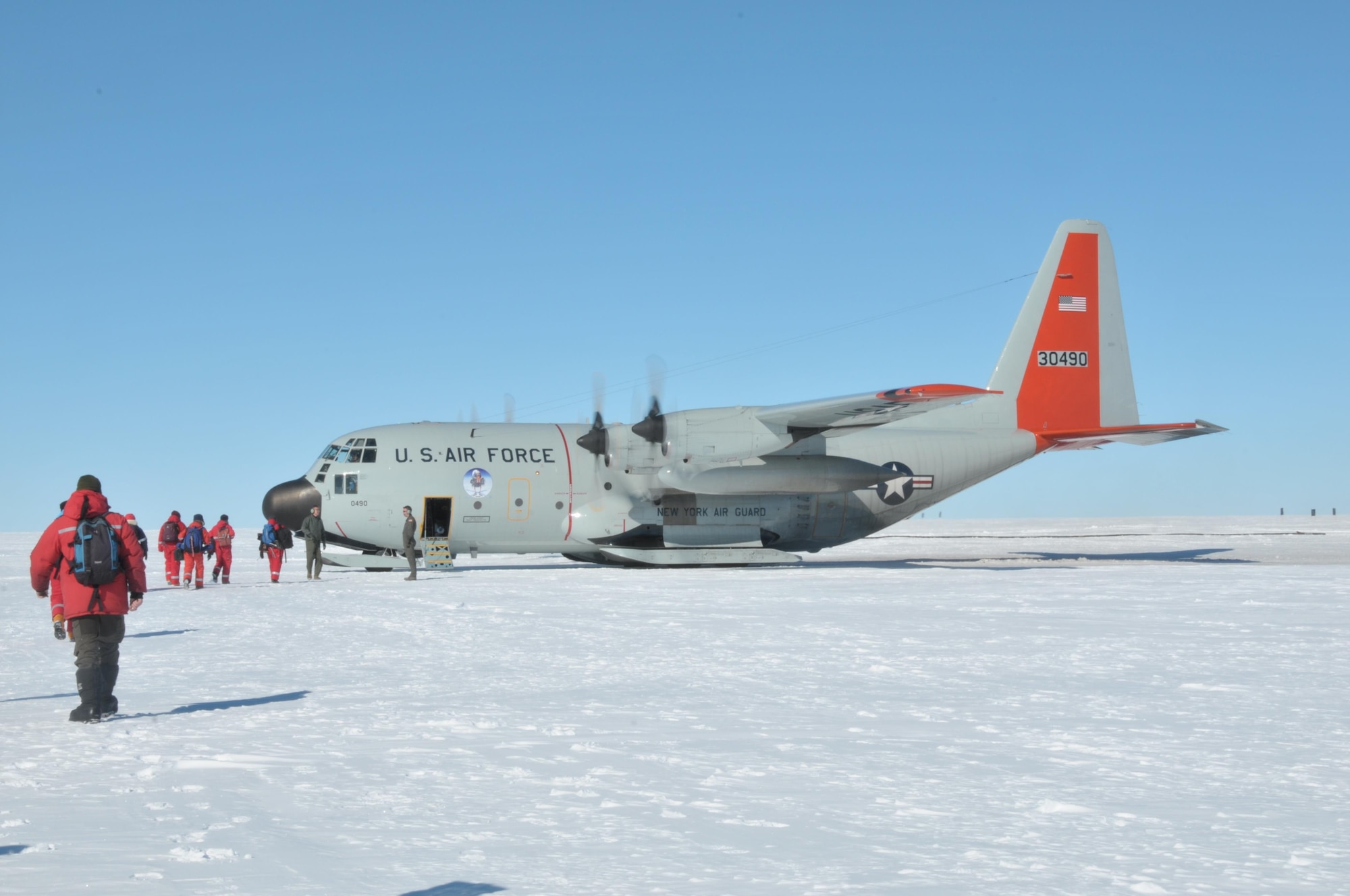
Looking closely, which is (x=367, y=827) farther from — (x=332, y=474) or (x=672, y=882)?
(x=332, y=474)

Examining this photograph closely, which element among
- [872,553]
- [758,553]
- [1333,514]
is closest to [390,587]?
[758,553]

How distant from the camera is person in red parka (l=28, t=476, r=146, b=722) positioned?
642cm

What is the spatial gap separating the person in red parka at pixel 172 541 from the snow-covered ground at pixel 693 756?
690 centimetres

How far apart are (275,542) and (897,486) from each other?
12303 millimetres

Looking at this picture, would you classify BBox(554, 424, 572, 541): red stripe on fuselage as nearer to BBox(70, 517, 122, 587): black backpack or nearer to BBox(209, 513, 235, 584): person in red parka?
BBox(209, 513, 235, 584): person in red parka

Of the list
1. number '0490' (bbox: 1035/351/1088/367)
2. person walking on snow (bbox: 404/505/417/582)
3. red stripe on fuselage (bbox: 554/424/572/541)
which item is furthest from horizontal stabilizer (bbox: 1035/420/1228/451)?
person walking on snow (bbox: 404/505/417/582)

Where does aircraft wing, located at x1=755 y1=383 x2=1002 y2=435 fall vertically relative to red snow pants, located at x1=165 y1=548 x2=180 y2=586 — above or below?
above

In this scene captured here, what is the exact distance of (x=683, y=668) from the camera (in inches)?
332

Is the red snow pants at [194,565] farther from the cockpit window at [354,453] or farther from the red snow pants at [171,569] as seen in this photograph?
the cockpit window at [354,453]

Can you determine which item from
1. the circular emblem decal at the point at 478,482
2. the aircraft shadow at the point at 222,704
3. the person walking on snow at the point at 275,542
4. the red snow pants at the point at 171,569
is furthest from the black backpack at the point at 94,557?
the circular emblem decal at the point at 478,482

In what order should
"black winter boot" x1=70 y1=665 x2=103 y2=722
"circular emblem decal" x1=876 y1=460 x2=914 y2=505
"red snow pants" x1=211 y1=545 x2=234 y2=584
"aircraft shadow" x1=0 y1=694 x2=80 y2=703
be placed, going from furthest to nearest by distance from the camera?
"circular emblem decal" x1=876 y1=460 x2=914 y2=505 < "red snow pants" x1=211 y1=545 x2=234 y2=584 < "aircraft shadow" x1=0 y1=694 x2=80 y2=703 < "black winter boot" x1=70 y1=665 x2=103 y2=722

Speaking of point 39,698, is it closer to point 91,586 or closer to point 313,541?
point 91,586

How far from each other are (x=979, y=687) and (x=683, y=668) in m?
2.24

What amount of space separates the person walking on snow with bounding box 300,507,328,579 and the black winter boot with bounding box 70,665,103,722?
13451mm
